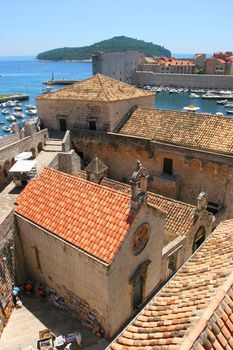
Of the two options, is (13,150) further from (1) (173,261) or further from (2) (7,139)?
(1) (173,261)

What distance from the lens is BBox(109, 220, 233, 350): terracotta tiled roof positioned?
5.62 meters

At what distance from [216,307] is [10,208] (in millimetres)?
12203

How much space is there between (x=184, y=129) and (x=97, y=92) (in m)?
8.56

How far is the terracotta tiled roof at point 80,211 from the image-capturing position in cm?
1195

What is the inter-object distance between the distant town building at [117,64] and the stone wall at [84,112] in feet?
265

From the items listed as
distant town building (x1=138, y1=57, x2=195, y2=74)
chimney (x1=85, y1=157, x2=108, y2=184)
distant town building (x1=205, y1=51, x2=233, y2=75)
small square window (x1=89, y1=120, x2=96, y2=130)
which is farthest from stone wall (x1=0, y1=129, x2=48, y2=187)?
distant town building (x1=205, y1=51, x2=233, y2=75)

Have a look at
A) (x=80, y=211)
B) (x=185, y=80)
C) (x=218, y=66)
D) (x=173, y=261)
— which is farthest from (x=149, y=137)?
(x=218, y=66)

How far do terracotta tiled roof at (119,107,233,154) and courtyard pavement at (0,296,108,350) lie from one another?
48.3 ft

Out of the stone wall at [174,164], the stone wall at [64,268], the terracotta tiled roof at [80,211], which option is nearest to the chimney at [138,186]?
the terracotta tiled roof at [80,211]

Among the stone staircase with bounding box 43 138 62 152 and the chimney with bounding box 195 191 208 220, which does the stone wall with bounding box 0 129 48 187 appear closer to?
the stone staircase with bounding box 43 138 62 152

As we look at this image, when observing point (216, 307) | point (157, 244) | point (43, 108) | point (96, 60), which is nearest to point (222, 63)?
point (96, 60)

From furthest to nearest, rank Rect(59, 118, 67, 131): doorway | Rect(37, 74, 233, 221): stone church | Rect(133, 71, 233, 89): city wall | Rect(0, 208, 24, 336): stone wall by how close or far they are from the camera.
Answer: Rect(133, 71, 233, 89): city wall, Rect(59, 118, 67, 131): doorway, Rect(37, 74, 233, 221): stone church, Rect(0, 208, 24, 336): stone wall

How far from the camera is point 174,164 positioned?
2372 centimetres

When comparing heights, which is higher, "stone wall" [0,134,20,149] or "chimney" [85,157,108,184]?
"stone wall" [0,134,20,149]
